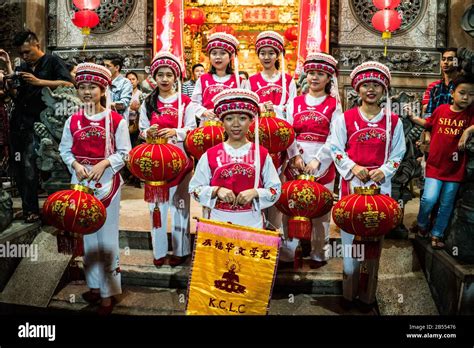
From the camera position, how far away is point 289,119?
4277mm

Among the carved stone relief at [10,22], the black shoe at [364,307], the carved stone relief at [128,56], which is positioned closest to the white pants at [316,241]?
the black shoe at [364,307]

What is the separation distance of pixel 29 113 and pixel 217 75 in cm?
199

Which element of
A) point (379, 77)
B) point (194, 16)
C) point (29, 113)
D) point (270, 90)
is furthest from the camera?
point (194, 16)

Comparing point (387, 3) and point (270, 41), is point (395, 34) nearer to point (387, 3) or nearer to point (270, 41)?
point (387, 3)

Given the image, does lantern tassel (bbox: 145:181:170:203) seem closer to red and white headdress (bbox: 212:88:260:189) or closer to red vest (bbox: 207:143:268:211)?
red vest (bbox: 207:143:268:211)

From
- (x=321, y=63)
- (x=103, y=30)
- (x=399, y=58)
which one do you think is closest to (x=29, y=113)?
(x=321, y=63)

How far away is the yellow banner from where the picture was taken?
2947 millimetres

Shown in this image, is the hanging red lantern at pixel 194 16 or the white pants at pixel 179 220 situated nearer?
the white pants at pixel 179 220

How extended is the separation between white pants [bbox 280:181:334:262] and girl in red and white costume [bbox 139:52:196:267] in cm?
94

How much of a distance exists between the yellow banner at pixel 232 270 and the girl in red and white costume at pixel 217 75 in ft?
5.24

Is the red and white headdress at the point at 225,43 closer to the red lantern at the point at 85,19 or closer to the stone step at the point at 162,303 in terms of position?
the stone step at the point at 162,303

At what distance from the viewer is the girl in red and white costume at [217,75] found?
4.37 meters

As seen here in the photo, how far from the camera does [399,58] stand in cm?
924

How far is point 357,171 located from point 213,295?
4.72ft
